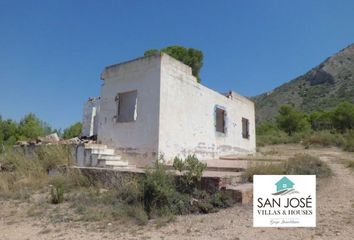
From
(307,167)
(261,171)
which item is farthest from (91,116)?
(307,167)

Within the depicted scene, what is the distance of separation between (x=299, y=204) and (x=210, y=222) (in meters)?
1.61

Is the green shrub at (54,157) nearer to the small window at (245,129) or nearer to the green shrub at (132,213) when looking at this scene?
the green shrub at (132,213)

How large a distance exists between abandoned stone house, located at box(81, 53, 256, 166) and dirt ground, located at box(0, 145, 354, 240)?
386cm

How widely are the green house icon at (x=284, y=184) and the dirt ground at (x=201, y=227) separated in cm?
71

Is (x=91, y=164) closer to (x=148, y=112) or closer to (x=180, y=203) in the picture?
(x=148, y=112)

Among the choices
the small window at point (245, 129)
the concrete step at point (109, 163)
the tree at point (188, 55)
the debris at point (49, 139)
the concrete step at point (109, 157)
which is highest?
the tree at point (188, 55)

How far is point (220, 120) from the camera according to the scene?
14.8 m

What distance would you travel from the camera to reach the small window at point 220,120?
46.9 feet

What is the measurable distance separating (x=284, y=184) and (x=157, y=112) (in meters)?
5.21

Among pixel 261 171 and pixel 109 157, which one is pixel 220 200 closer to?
pixel 261 171

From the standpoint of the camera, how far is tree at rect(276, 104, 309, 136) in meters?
31.3

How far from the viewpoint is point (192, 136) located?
11.7 m

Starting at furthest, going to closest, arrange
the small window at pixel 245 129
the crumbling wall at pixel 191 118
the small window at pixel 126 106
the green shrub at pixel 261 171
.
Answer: the small window at pixel 245 129 < the small window at pixel 126 106 < the crumbling wall at pixel 191 118 < the green shrub at pixel 261 171

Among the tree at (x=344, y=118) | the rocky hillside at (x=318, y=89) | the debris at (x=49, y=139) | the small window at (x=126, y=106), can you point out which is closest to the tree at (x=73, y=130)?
the debris at (x=49, y=139)
